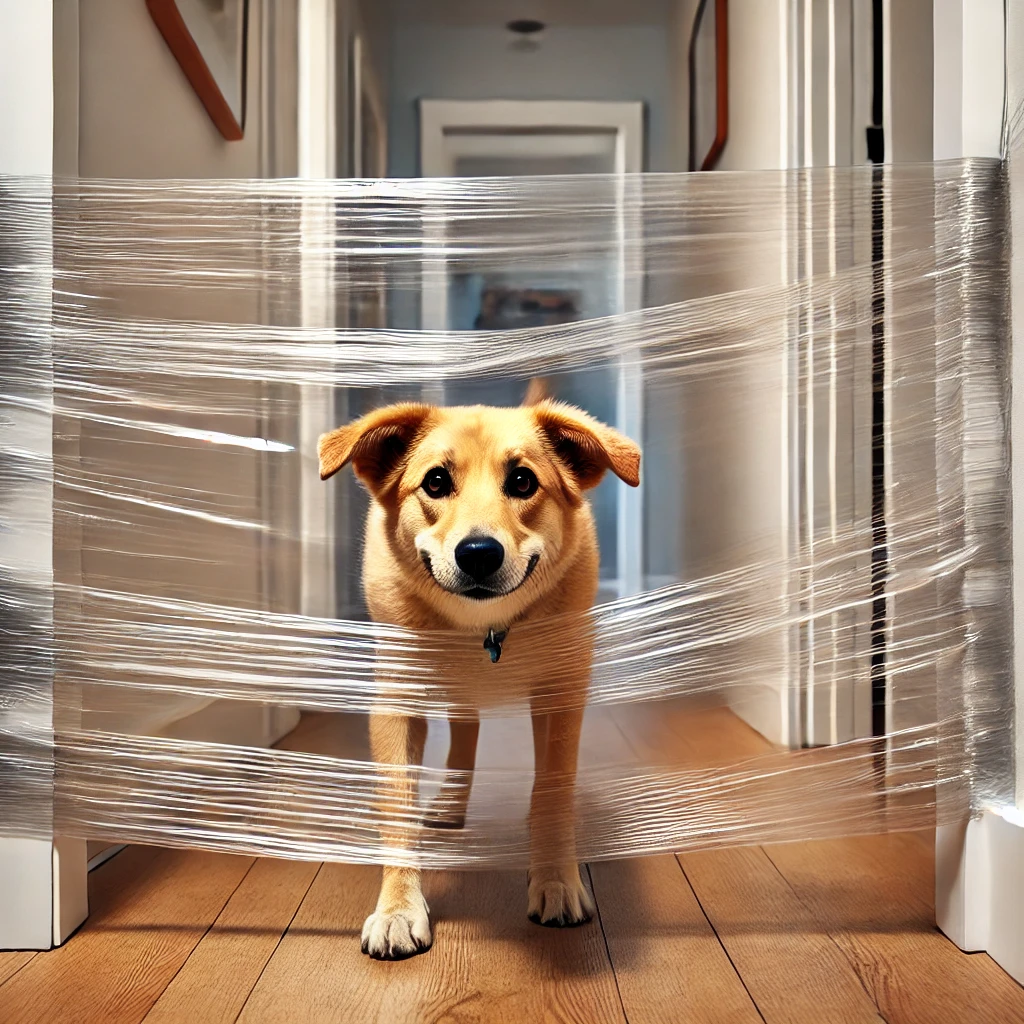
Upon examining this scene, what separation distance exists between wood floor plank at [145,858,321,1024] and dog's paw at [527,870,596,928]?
0.33 meters

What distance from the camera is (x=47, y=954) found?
110 centimetres

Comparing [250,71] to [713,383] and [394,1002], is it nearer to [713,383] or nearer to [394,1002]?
[713,383]

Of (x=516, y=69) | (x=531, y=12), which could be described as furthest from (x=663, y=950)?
(x=531, y=12)

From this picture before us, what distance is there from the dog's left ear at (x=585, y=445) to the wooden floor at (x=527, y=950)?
0.34 meters

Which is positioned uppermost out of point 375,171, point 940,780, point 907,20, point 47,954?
point 375,171

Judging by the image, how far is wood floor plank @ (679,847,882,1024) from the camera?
96 centimetres

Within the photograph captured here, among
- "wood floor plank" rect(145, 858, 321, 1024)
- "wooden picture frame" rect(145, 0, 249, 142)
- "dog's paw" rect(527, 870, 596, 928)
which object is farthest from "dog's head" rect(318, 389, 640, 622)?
"wooden picture frame" rect(145, 0, 249, 142)

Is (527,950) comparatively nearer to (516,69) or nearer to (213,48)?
(213,48)

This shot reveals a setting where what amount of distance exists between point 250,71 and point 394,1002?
2.03 meters

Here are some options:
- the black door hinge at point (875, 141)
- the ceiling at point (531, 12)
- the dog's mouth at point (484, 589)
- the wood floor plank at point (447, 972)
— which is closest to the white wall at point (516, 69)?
the ceiling at point (531, 12)

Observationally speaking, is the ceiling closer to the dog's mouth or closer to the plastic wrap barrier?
the plastic wrap barrier

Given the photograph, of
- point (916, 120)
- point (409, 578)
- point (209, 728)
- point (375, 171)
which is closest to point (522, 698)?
A: point (409, 578)

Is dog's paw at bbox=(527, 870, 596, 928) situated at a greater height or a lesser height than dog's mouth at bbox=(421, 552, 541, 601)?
lesser

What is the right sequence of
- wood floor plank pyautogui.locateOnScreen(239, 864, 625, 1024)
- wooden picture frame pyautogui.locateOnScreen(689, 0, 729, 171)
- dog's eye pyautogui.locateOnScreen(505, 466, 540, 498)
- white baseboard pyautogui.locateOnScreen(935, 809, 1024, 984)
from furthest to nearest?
wooden picture frame pyautogui.locateOnScreen(689, 0, 729, 171), dog's eye pyautogui.locateOnScreen(505, 466, 540, 498), white baseboard pyautogui.locateOnScreen(935, 809, 1024, 984), wood floor plank pyautogui.locateOnScreen(239, 864, 625, 1024)
